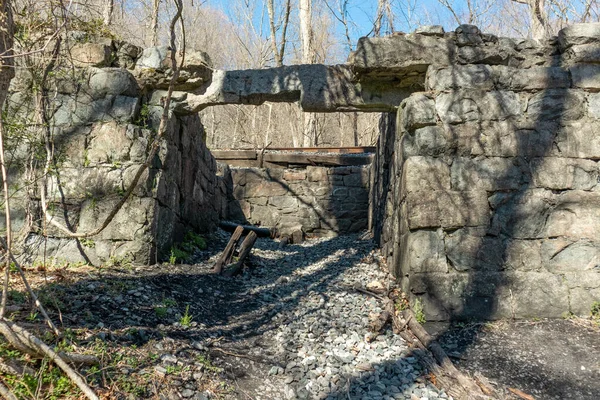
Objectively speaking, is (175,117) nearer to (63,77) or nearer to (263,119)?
(63,77)

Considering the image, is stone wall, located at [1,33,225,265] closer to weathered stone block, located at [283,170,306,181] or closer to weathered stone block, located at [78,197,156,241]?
weathered stone block, located at [78,197,156,241]

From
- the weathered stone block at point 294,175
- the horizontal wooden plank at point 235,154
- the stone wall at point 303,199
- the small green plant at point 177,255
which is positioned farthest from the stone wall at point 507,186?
the horizontal wooden plank at point 235,154

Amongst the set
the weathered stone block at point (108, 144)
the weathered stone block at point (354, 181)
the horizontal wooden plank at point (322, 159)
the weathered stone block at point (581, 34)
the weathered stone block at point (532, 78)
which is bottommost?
the weathered stone block at point (354, 181)

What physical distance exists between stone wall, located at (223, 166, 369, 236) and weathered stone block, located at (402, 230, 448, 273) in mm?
4819

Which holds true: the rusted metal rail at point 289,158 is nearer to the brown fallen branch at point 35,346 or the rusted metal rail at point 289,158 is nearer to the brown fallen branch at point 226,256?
the brown fallen branch at point 226,256

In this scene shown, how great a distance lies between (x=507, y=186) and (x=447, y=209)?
61 cm

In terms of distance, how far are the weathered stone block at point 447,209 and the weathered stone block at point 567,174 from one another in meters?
0.58

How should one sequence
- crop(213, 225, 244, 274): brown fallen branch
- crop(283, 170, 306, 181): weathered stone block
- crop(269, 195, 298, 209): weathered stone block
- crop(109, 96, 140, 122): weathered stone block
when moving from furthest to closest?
crop(283, 170, 306, 181): weathered stone block, crop(269, 195, 298, 209): weathered stone block, crop(213, 225, 244, 274): brown fallen branch, crop(109, 96, 140, 122): weathered stone block

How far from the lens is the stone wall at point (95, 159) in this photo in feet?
14.9

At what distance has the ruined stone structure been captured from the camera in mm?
3922

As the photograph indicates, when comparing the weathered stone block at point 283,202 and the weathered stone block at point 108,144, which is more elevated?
the weathered stone block at point 108,144

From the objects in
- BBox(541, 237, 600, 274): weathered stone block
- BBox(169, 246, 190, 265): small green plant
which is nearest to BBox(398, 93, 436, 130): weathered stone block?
BBox(541, 237, 600, 274): weathered stone block

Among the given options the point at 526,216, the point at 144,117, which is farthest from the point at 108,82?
the point at 526,216

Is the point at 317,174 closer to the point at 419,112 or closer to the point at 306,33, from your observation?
the point at 419,112
